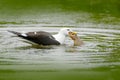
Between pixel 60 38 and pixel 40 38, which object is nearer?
pixel 40 38

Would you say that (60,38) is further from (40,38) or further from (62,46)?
(40,38)

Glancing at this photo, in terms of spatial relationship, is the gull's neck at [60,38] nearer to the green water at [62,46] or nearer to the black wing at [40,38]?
the green water at [62,46]

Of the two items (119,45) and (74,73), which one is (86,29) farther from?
(74,73)

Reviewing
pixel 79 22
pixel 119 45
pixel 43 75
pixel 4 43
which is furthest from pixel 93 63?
pixel 79 22

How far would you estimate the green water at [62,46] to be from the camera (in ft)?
31.3

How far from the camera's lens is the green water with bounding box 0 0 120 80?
954cm

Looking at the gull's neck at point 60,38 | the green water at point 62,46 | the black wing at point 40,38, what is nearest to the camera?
the green water at point 62,46

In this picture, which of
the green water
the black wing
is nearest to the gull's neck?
the green water

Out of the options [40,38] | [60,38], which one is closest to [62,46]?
[60,38]

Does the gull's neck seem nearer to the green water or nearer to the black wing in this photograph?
the green water

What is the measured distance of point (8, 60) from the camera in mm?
10367

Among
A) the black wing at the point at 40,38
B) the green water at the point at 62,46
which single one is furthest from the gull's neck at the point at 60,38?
the black wing at the point at 40,38

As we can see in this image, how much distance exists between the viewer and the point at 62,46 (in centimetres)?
1233

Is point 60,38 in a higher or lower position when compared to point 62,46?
higher
